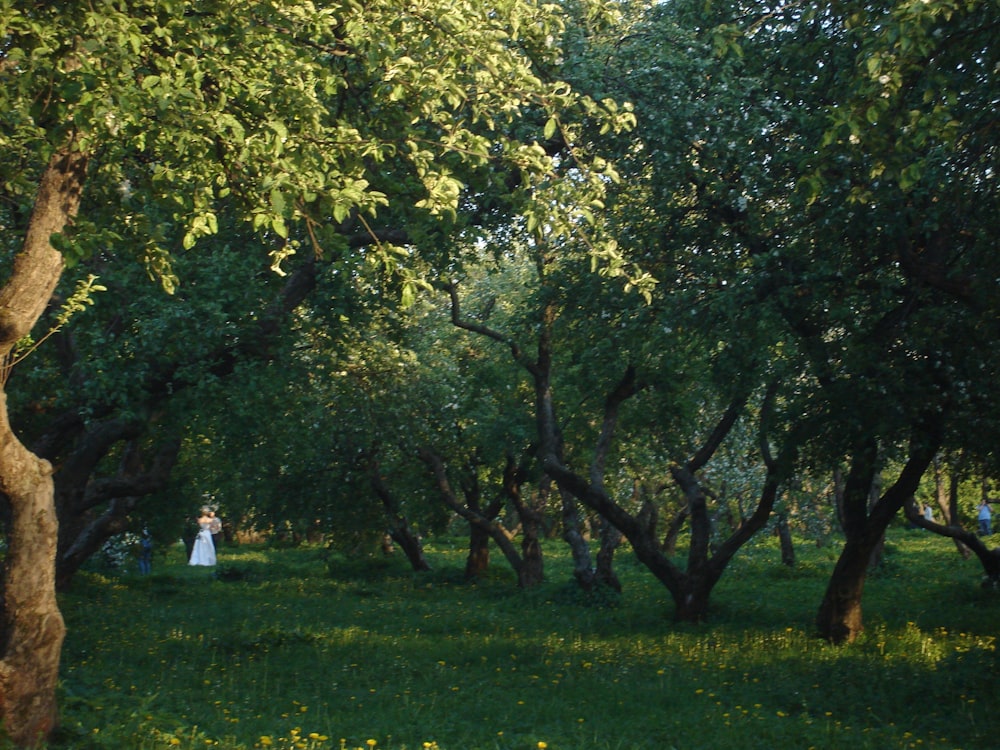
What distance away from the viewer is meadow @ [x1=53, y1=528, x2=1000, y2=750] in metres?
9.41

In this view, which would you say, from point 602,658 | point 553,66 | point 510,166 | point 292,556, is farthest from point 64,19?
point 292,556

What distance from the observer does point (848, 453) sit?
14297 millimetres

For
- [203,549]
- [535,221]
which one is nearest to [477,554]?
[203,549]

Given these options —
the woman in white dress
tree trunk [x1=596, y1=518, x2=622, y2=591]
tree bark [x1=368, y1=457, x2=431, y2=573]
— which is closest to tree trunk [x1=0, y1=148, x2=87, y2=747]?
tree trunk [x1=596, y1=518, x2=622, y2=591]

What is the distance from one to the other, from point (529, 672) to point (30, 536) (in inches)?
276

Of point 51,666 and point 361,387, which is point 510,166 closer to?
point 51,666

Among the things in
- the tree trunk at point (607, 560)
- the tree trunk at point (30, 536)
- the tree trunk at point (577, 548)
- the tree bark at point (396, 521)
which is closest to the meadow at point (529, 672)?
the tree trunk at point (577, 548)

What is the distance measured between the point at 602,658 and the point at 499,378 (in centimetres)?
1122

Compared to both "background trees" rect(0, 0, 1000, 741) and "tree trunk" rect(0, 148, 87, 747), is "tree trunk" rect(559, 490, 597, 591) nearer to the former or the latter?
"background trees" rect(0, 0, 1000, 741)

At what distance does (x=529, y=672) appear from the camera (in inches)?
517

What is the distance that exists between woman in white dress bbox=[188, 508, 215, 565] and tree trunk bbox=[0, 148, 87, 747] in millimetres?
30471

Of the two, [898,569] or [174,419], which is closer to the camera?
[174,419]

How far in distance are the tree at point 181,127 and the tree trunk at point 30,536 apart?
11 mm

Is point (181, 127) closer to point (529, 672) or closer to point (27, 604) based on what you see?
point (27, 604)
